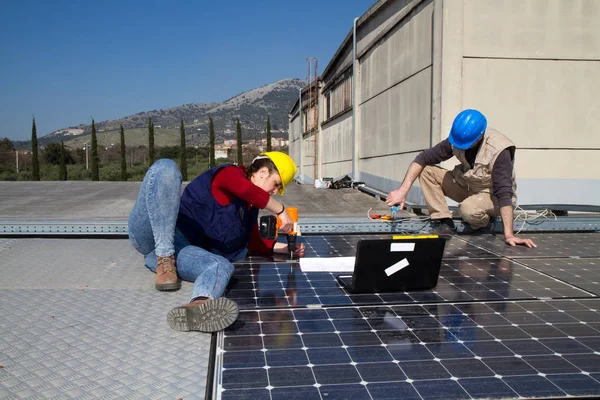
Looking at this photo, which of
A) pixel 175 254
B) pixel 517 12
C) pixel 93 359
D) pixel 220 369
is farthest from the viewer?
pixel 517 12

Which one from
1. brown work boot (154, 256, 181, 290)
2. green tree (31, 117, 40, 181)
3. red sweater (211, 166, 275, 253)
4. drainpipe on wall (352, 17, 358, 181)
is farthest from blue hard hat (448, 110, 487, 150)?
green tree (31, 117, 40, 181)

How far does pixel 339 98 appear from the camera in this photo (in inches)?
900

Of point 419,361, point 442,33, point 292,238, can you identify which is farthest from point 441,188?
point 442,33

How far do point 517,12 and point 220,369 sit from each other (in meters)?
10.3

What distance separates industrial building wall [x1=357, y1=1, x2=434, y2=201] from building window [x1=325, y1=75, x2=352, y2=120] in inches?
98.3

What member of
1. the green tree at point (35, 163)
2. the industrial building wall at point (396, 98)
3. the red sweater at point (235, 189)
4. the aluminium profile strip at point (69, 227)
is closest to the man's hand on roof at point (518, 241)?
the red sweater at point (235, 189)

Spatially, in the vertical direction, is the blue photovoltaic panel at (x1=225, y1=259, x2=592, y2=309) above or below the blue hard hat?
below

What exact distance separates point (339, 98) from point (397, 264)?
20.6 metres

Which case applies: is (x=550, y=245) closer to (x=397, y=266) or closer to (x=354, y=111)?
(x=397, y=266)

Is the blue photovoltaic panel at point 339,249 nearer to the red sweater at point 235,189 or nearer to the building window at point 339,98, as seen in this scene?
the red sweater at point 235,189

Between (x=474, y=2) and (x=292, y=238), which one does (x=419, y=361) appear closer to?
(x=292, y=238)

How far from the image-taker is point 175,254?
3.33 metres

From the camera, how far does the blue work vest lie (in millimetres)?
3348

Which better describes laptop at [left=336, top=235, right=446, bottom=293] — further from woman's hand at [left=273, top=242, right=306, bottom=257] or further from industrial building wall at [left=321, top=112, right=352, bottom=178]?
industrial building wall at [left=321, top=112, right=352, bottom=178]
